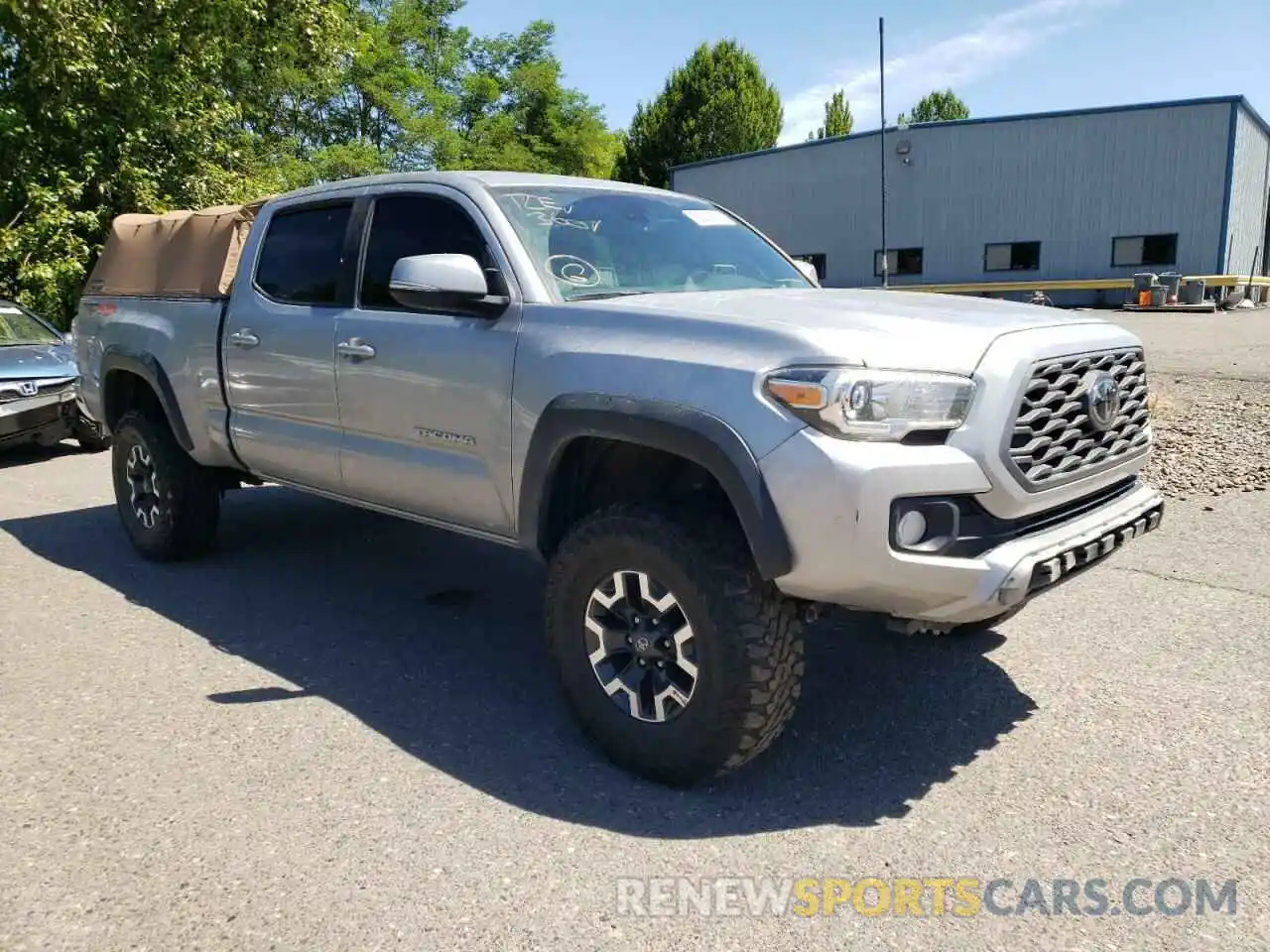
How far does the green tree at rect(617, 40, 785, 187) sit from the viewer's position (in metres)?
48.0

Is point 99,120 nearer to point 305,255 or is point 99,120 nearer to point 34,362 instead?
point 34,362

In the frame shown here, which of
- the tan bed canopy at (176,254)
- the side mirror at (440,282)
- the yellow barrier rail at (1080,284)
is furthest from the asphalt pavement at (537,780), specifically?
the yellow barrier rail at (1080,284)

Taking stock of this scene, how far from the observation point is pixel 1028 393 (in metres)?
2.92

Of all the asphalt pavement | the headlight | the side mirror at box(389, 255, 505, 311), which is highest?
the side mirror at box(389, 255, 505, 311)

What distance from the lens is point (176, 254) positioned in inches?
215

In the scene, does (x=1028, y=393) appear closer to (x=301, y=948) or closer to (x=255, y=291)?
(x=301, y=948)

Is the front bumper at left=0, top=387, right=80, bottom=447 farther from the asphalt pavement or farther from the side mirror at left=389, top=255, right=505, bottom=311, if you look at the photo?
the side mirror at left=389, top=255, right=505, bottom=311

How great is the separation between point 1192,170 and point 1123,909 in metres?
31.2

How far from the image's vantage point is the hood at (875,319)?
2758mm

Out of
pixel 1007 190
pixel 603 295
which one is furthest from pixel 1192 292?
pixel 603 295

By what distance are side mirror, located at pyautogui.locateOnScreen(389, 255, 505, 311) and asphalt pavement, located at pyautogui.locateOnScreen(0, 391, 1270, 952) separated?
4.96 ft

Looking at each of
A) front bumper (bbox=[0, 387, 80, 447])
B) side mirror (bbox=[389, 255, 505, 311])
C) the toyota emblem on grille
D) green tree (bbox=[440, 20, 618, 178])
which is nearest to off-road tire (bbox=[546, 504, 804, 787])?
side mirror (bbox=[389, 255, 505, 311])

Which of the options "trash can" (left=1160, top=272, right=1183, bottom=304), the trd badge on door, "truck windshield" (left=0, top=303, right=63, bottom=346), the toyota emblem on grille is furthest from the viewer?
"trash can" (left=1160, top=272, right=1183, bottom=304)

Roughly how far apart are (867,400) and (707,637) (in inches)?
32.2
